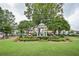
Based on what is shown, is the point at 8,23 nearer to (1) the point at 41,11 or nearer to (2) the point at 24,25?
(2) the point at 24,25

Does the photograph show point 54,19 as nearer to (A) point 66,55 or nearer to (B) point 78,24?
(B) point 78,24

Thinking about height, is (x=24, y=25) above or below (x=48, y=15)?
below

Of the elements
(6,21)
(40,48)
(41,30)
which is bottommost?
(40,48)

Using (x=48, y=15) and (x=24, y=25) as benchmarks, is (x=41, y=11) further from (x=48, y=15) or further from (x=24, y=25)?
(x=24, y=25)

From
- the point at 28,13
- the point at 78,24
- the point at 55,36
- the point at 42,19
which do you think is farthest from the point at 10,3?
the point at 78,24

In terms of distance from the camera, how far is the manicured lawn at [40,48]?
288cm

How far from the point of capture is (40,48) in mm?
2912

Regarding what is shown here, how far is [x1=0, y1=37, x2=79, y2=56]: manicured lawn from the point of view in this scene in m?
2.88

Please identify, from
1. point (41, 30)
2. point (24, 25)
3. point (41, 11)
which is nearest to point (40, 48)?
point (41, 30)

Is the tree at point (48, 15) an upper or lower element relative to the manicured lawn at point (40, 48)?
upper

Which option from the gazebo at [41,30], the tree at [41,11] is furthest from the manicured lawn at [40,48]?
the tree at [41,11]

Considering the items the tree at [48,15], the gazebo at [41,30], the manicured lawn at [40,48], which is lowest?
the manicured lawn at [40,48]

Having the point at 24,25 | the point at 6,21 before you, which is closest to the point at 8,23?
the point at 6,21

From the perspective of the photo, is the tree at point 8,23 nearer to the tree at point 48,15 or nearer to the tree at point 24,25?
the tree at point 24,25
